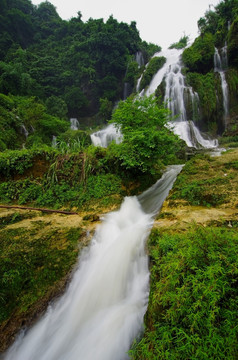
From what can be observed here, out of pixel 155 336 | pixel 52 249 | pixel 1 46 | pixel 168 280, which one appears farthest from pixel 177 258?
pixel 1 46

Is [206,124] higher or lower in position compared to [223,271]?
higher

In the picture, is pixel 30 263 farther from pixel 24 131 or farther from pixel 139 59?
pixel 139 59

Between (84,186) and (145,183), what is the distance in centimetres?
259

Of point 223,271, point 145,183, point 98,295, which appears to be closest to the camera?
point 223,271

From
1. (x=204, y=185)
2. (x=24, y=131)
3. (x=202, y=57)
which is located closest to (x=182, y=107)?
(x=202, y=57)

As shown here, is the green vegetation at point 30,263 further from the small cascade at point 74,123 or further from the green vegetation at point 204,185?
the small cascade at point 74,123

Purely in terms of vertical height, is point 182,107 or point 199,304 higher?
point 182,107

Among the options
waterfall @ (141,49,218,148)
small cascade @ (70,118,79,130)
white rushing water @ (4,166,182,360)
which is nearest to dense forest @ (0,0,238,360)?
white rushing water @ (4,166,182,360)

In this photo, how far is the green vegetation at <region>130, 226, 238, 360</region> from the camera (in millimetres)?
1392

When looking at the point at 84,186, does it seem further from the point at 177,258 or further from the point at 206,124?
the point at 206,124

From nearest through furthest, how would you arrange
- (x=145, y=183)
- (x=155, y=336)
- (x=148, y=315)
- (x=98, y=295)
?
1. (x=155, y=336)
2. (x=148, y=315)
3. (x=98, y=295)
4. (x=145, y=183)

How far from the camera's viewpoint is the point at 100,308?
3166mm

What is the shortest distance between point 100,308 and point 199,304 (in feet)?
7.60

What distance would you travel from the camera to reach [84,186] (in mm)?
6355
